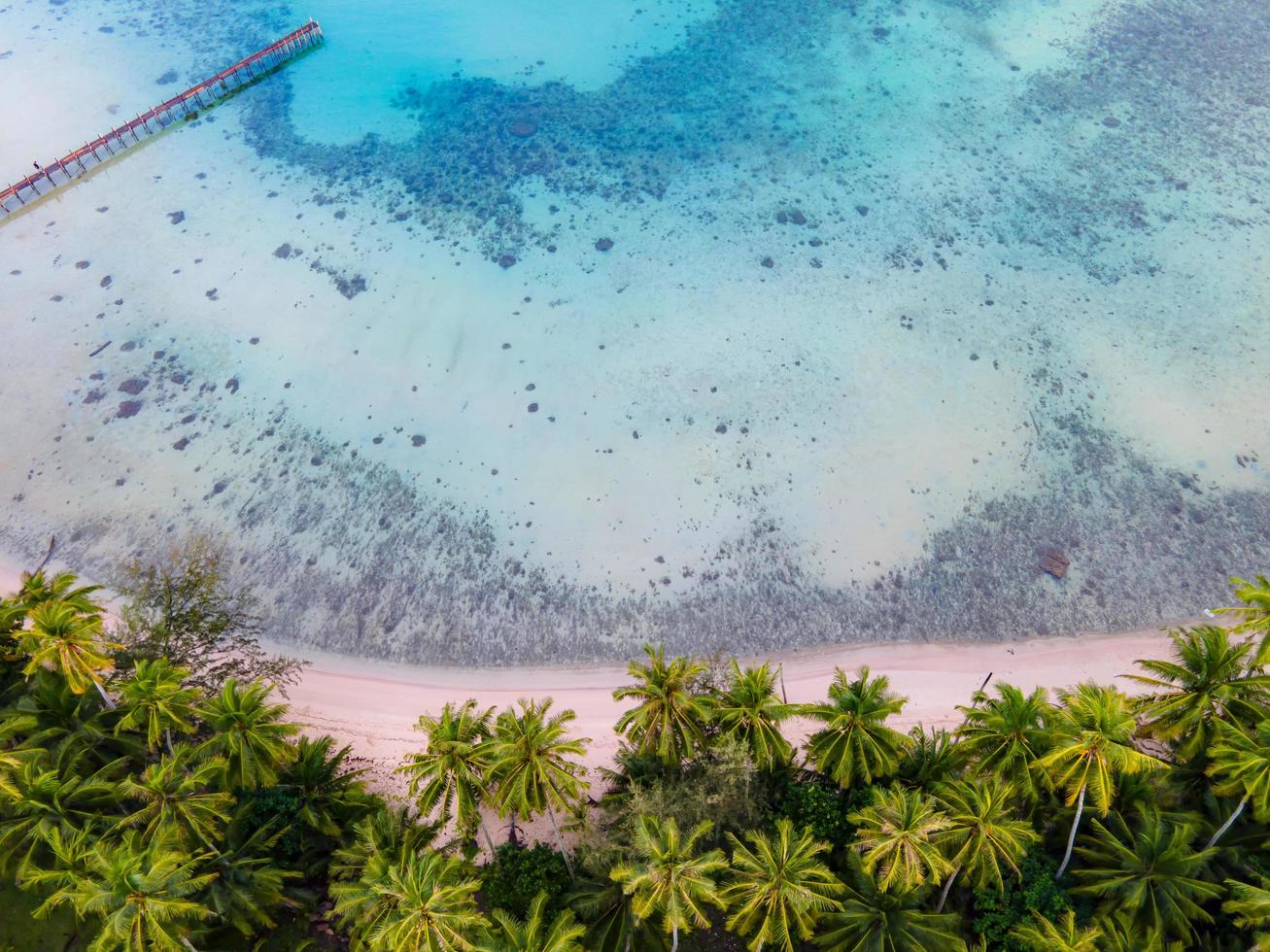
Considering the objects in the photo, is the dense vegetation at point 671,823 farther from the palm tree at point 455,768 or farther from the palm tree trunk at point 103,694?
the palm tree trunk at point 103,694

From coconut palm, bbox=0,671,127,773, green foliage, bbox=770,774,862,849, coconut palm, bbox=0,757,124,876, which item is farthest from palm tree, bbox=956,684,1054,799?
coconut palm, bbox=0,671,127,773

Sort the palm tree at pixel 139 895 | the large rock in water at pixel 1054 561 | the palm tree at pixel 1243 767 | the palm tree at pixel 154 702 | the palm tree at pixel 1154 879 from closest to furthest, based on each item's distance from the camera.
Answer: the palm tree at pixel 139 895 → the palm tree at pixel 1243 767 → the palm tree at pixel 1154 879 → the palm tree at pixel 154 702 → the large rock in water at pixel 1054 561

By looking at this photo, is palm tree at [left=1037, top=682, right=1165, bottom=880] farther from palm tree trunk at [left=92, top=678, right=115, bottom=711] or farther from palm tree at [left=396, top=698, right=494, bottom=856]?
palm tree trunk at [left=92, top=678, right=115, bottom=711]

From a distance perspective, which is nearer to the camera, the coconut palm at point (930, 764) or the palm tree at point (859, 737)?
the palm tree at point (859, 737)

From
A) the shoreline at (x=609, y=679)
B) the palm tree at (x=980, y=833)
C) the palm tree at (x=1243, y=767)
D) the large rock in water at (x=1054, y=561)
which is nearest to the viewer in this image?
the palm tree at (x=1243, y=767)

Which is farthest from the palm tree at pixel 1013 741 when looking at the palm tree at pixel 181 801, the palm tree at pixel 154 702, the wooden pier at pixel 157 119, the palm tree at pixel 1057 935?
Result: the wooden pier at pixel 157 119

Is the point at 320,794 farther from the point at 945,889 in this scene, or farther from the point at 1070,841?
the point at 1070,841
